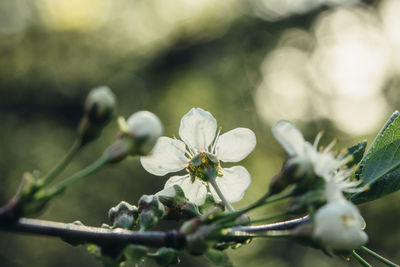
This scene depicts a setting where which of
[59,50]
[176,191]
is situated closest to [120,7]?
[59,50]

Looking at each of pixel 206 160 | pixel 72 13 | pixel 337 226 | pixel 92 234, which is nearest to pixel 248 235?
pixel 337 226

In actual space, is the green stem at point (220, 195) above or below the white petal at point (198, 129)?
below

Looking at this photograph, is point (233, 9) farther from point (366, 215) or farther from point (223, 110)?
point (366, 215)

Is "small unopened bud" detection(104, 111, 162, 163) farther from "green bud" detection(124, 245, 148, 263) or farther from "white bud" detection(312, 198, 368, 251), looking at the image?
"white bud" detection(312, 198, 368, 251)

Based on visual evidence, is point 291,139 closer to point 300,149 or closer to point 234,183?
point 300,149

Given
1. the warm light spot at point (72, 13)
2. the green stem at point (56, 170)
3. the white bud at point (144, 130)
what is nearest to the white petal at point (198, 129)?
the white bud at point (144, 130)

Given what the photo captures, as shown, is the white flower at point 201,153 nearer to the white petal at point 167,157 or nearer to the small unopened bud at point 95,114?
the white petal at point 167,157
